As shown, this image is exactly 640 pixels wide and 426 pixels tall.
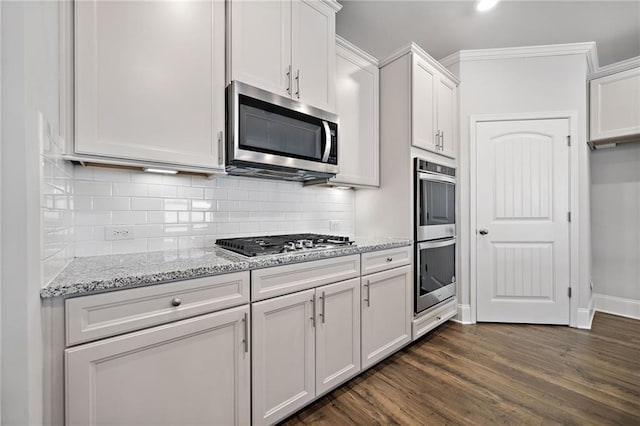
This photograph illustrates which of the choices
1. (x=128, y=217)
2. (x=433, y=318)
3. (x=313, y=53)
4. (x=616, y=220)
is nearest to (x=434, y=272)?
(x=433, y=318)

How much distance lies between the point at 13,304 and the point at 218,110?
1.16m

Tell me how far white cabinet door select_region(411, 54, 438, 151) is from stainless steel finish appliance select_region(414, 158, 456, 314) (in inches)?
7.8

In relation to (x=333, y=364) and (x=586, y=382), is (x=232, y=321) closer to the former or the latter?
(x=333, y=364)

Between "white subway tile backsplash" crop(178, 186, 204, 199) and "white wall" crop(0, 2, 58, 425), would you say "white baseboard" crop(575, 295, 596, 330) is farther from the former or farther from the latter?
"white wall" crop(0, 2, 58, 425)

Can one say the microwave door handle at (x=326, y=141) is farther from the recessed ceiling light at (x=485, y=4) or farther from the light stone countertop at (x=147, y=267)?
the recessed ceiling light at (x=485, y=4)

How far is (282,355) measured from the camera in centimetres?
147

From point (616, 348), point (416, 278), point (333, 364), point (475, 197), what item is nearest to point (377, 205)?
point (416, 278)

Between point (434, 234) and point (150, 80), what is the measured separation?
235 centimetres

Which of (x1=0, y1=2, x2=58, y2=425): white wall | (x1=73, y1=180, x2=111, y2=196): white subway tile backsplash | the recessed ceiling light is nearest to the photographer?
(x1=0, y1=2, x2=58, y2=425): white wall

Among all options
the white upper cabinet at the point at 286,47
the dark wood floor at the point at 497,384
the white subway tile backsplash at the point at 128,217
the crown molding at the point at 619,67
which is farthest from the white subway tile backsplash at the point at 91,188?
the crown molding at the point at 619,67

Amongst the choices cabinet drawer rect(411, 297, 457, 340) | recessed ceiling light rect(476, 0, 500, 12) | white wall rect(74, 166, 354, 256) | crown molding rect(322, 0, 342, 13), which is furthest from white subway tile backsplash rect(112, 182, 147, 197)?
recessed ceiling light rect(476, 0, 500, 12)

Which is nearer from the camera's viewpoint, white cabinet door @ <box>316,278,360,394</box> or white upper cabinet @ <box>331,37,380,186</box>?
white cabinet door @ <box>316,278,360,394</box>

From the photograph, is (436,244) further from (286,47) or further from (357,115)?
(286,47)

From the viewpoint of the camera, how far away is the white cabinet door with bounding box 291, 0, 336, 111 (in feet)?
6.19
